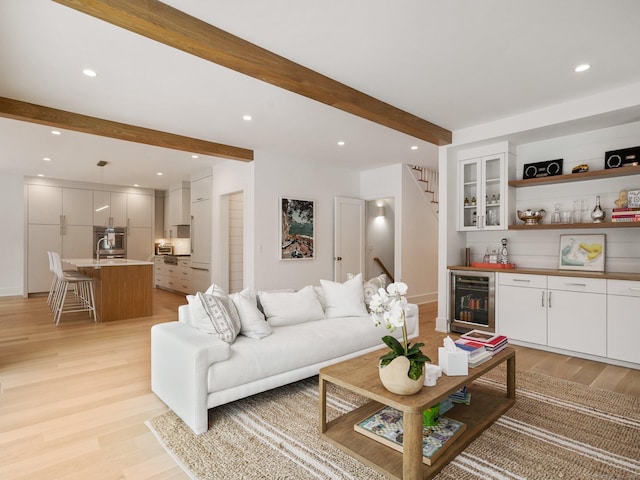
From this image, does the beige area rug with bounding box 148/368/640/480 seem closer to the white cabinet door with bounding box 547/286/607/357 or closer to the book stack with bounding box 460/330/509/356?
the book stack with bounding box 460/330/509/356

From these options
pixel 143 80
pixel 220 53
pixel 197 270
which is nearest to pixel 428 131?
pixel 220 53

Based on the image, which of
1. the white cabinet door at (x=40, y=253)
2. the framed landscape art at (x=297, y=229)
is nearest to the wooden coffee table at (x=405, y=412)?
the framed landscape art at (x=297, y=229)

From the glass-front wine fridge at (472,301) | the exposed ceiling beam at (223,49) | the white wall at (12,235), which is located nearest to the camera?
the exposed ceiling beam at (223,49)

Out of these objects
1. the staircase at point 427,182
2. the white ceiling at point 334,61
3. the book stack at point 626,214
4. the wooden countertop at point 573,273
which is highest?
the white ceiling at point 334,61

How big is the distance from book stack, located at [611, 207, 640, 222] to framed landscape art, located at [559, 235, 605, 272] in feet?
1.06

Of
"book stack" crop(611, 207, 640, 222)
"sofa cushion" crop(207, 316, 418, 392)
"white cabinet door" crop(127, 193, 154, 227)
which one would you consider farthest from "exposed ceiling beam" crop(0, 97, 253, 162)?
"white cabinet door" crop(127, 193, 154, 227)

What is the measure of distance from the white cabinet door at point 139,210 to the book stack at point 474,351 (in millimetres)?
8710

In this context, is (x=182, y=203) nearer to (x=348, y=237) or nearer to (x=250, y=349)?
(x=348, y=237)

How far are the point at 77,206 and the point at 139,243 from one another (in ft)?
5.18

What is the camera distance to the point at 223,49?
2.40 m

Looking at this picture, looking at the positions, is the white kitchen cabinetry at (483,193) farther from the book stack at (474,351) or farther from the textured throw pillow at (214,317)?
the textured throw pillow at (214,317)

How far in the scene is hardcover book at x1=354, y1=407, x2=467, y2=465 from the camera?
1.92 meters

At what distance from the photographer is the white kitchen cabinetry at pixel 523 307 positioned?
3.91m

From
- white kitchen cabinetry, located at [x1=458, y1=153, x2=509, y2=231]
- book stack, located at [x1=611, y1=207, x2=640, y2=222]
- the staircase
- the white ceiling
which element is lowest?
book stack, located at [x1=611, y1=207, x2=640, y2=222]
